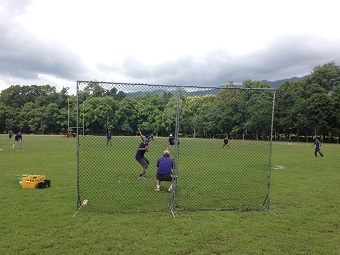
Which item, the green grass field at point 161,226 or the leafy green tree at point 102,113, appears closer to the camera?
the green grass field at point 161,226

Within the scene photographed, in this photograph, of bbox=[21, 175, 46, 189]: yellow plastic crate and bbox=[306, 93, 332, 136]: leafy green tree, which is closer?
bbox=[21, 175, 46, 189]: yellow plastic crate

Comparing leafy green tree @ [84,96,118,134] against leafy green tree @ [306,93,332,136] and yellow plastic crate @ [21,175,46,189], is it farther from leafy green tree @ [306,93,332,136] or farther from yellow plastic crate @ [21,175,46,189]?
leafy green tree @ [306,93,332,136]

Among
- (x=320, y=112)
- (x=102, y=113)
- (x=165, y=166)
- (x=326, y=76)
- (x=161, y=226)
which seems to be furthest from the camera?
(x=326, y=76)

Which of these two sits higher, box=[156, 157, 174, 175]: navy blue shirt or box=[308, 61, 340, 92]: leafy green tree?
box=[308, 61, 340, 92]: leafy green tree

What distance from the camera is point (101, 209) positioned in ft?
26.1

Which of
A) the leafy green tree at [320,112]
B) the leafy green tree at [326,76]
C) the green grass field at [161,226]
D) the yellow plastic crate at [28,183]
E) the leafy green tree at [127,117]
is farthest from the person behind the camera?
the leafy green tree at [326,76]

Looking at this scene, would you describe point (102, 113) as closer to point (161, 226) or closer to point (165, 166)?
point (165, 166)

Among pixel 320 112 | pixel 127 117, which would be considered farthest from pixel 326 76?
pixel 127 117

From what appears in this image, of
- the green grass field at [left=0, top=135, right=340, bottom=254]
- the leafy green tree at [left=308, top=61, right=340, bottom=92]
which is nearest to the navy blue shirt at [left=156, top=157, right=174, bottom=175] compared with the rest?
the green grass field at [left=0, top=135, right=340, bottom=254]

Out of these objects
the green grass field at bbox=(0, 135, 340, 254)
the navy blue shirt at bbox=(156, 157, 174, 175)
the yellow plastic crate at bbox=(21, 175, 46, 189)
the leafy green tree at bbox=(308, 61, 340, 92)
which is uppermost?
the leafy green tree at bbox=(308, 61, 340, 92)

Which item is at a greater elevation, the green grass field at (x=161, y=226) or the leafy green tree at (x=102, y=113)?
the leafy green tree at (x=102, y=113)

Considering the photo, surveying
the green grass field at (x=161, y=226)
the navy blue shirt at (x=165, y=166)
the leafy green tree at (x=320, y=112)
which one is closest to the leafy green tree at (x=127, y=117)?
the navy blue shirt at (x=165, y=166)

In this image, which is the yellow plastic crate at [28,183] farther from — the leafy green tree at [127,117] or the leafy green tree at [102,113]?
the leafy green tree at [127,117]

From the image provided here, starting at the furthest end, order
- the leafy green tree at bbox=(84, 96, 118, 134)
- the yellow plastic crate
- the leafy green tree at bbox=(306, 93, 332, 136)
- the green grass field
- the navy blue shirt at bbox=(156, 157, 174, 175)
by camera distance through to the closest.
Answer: the leafy green tree at bbox=(306, 93, 332, 136)
the yellow plastic crate
the navy blue shirt at bbox=(156, 157, 174, 175)
the leafy green tree at bbox=(84, 96, 118, 134)
the green grass field
